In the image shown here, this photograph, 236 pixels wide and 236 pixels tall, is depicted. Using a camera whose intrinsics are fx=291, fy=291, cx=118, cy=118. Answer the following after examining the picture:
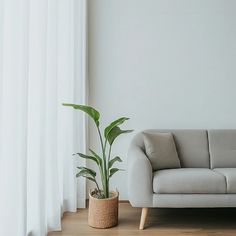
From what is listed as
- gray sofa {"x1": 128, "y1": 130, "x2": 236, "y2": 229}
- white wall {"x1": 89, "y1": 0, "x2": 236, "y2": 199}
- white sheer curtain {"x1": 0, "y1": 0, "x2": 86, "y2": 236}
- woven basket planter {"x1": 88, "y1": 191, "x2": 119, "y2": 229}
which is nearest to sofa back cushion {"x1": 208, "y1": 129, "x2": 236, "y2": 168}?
white wall {"x1": 89, "y1": 0, "x2": 236, "y2": 199}

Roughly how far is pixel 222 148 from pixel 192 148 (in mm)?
321

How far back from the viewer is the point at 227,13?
3439 mm

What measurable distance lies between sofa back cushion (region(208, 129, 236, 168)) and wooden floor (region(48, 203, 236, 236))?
533mm

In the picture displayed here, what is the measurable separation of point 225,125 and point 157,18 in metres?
1.50

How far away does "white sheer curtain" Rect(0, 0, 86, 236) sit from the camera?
1.63 m

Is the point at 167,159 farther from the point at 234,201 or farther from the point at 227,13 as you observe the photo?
the point at 227,13

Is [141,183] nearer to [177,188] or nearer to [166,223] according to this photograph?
[177,188]

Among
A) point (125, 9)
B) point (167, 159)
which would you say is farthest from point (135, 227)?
point (125, 9)

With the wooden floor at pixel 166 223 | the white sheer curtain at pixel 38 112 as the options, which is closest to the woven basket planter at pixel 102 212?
the wooden floor at pixel 166 223

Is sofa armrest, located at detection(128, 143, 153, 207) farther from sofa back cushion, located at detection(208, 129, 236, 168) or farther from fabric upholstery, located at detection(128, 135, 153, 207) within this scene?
sofa back cushion, located at detection(208, 129, 236, 168)

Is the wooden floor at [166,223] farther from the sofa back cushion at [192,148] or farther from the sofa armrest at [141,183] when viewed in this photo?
the sofa back cushion at [192,148]

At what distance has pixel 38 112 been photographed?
2.11 m

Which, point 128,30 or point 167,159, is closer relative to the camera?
point 167,159

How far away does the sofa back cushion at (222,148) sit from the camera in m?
3.09
